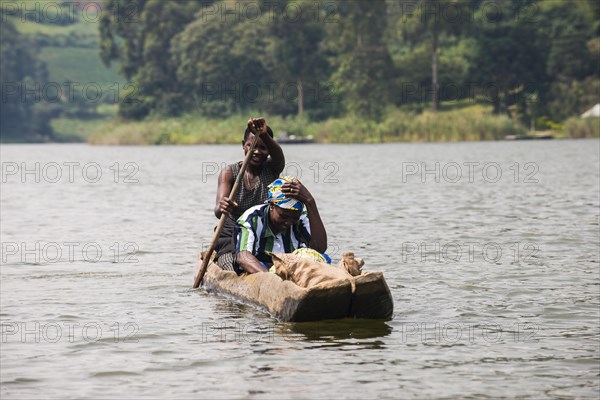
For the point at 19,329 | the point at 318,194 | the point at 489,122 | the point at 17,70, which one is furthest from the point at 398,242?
the point at 17,70

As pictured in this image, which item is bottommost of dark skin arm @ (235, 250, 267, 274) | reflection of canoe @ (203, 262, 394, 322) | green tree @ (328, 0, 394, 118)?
reflection of canoe @ (203, 262, 394, 322)

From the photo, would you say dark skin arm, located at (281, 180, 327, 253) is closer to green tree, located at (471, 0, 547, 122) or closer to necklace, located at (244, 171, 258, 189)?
necklace, located at (244, 171, 258, 189)

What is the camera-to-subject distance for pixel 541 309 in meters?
13.3

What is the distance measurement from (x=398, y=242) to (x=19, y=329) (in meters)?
9.65

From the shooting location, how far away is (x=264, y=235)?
13.0 meters

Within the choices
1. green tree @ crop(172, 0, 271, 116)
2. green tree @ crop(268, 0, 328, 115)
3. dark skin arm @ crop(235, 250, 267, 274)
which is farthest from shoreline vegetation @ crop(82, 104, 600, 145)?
dark skin arm @ crop(235, 250, 267, 274)

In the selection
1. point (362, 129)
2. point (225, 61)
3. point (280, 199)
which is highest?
point (225, 61)

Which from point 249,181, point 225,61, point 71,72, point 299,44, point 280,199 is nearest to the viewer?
point 280,199

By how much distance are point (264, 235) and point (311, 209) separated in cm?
74

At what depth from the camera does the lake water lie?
31.8 feet

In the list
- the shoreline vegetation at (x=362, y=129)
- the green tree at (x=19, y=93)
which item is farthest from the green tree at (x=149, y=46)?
the green tree at (x=19, y=93)

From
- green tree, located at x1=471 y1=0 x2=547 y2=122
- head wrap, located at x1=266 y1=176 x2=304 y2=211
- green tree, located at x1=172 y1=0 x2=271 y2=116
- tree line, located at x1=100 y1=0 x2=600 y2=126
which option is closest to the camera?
head wrap, located at x1=266 y1=176 x2=304 y2=211

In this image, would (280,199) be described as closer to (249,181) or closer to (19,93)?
(249,181)

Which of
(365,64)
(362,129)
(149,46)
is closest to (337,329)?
(362,129)
